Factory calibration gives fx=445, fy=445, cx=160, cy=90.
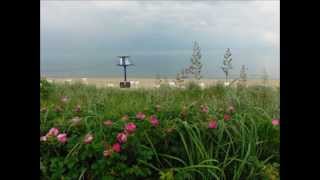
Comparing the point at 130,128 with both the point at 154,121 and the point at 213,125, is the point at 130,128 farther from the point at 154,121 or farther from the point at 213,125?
the point at 213,125

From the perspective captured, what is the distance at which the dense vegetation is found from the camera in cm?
193

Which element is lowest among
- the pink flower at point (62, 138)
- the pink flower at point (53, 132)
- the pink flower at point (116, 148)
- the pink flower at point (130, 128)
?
the pink flower at point (116, 148)

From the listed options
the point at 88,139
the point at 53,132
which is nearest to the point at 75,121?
the point at 53,132

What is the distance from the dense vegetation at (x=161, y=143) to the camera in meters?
1.93

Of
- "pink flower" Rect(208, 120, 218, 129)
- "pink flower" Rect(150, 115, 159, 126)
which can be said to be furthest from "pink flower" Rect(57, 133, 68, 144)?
"pink flower" Rect(208, 120, 218, 129)

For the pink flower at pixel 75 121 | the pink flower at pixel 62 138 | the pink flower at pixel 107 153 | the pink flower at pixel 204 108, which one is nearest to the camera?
the pink flower at pixel 107 153

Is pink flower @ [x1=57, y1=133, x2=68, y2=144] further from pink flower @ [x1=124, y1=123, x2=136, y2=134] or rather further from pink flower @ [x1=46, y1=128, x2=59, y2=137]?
pink flower @ [x1=124, y1=123, x2=136, y2=134]

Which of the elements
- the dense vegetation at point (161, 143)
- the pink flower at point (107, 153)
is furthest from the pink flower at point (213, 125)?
the pink flower at point (107, 153)

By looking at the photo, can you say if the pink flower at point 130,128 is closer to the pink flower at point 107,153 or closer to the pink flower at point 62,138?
the pink flower at point 107,153

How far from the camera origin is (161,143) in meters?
2.10

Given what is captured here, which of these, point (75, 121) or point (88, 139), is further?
point (75, 121)
